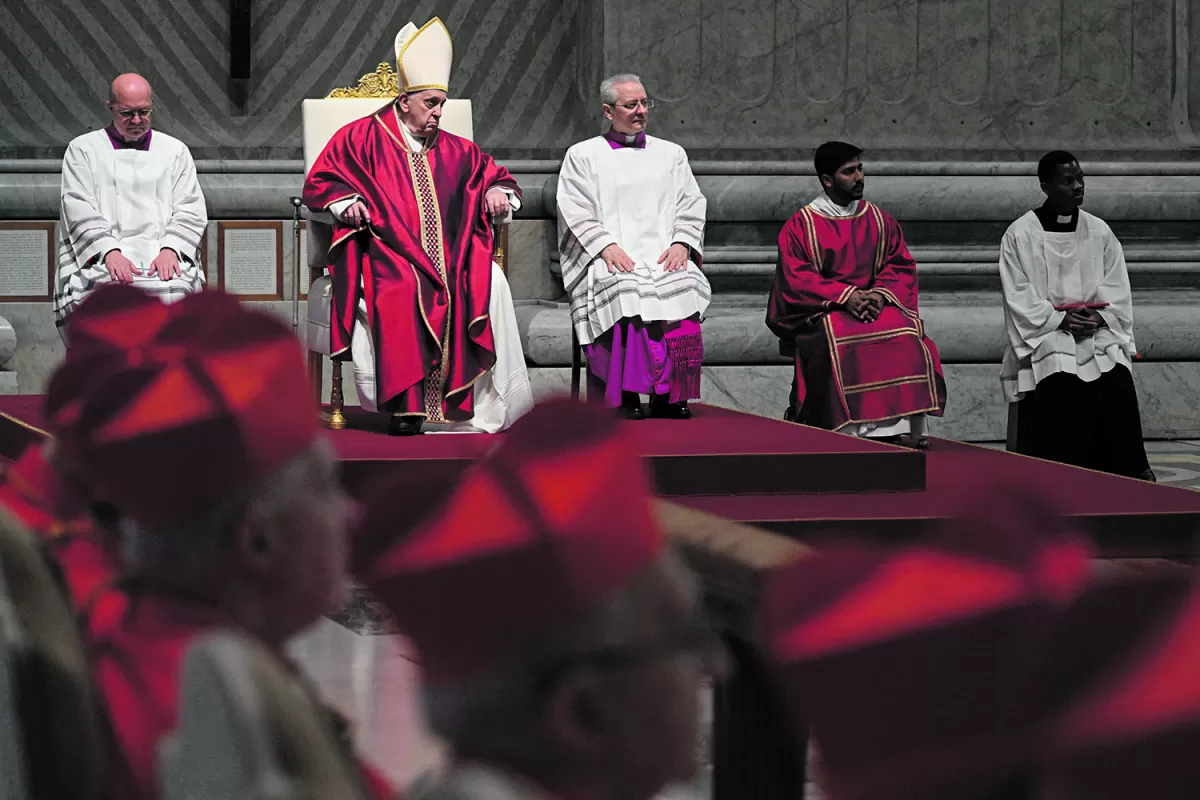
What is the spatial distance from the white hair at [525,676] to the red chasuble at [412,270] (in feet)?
18.7

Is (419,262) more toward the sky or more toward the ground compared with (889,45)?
more toward the ground

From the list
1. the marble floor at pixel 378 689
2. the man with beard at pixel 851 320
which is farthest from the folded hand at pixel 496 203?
the marble floor at pixel 378 689

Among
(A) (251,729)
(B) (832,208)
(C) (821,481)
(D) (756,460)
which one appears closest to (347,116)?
(B) (832,208)

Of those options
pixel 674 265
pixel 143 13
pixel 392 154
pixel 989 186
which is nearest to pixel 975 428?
pixel 989 186

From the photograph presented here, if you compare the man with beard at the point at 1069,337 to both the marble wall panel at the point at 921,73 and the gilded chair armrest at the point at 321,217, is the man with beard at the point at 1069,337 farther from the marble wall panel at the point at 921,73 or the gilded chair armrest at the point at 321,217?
the gilded chair armrest at the point at 321,217

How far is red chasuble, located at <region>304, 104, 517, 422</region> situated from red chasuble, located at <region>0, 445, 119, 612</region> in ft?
17.4

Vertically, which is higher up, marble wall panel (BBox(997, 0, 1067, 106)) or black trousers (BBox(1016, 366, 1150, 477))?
marble wall panel (BBox(997, 0, 1067, 106))

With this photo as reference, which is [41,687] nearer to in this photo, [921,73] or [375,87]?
[375,87]

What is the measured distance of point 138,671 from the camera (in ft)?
2.32

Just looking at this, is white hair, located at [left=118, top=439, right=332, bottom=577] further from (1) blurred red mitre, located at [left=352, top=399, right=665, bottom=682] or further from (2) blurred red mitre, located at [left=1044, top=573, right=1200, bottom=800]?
(2) blurred red mitre, located at [left=1044, top=573, right=1200, bottom=800]

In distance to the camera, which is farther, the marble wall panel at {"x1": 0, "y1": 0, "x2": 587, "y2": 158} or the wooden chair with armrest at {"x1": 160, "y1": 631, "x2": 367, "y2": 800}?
the marble wall panel at {"x1": 0, "y1": 0, "x2": 587, "y2": 158}

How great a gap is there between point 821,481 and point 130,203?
3673 millimetres

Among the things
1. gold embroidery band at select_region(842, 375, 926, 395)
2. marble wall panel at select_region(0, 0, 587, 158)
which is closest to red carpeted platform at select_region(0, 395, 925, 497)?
gold embroidery band at select_region(842, 375, 926, 395)

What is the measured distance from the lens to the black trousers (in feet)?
22.2
